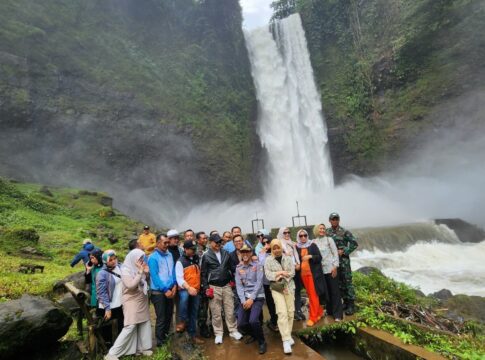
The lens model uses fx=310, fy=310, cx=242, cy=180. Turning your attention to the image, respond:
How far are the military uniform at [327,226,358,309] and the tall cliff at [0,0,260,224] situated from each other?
18855mm

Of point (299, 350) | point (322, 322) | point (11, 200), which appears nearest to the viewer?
point (299, 350)

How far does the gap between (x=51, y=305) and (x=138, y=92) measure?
81.6 ft

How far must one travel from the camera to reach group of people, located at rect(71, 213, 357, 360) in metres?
4.48

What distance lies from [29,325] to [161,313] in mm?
1692

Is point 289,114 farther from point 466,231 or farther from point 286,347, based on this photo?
point 286,347

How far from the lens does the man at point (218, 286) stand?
16.0 ft

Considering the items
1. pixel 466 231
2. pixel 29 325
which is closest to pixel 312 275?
pixel 29 325

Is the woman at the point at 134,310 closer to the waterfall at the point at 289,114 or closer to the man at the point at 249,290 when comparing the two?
the man at the point at 249,290

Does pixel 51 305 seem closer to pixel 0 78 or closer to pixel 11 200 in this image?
pixel 11 200

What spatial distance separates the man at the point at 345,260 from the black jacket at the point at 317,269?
0.42 metres

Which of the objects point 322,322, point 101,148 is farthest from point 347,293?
point 101,148

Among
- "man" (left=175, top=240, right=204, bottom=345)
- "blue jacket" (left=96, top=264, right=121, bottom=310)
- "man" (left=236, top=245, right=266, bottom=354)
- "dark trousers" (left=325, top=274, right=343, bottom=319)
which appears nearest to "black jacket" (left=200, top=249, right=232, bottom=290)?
"man" (left=175, top=240, right=204, bottom=345)

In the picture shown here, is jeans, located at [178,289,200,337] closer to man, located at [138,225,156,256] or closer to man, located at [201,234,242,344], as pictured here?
man, located at [201,234,242,344]

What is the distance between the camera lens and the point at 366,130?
1117 inches
